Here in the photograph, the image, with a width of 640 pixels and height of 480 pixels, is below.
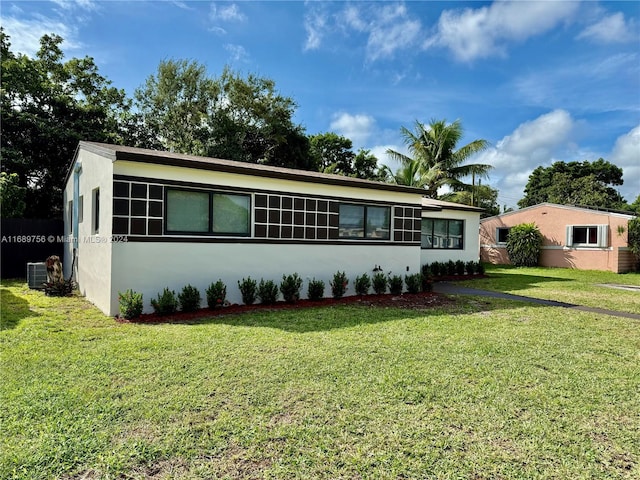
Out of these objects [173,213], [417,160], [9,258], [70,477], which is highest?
[417,160]

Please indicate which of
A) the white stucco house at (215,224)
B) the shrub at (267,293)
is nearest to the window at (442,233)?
the white stucco house at (215,224)

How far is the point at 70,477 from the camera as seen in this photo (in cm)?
251

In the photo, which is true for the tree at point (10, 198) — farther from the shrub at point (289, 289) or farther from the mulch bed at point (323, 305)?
the shrub at point (289, 289)

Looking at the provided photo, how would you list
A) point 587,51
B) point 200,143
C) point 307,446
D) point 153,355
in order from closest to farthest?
point 307,446 < point 153,355 < point 587,51 < point 200,143

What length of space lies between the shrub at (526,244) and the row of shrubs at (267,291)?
12.5 m

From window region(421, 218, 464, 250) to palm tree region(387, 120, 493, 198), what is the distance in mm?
5277

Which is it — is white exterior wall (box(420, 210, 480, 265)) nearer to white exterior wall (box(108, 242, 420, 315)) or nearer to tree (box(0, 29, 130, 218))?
white exterior wall (box(108, 242, 420, 315))

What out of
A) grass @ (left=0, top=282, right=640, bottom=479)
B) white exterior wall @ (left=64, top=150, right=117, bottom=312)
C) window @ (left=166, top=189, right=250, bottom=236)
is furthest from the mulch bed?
window @ (left=166, top=189, right=250, bottom=236)

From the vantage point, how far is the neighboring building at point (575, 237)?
19109 mm

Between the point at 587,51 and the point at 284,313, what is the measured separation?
1229 cm

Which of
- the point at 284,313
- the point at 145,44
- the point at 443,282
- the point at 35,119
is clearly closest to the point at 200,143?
the point at 35,119

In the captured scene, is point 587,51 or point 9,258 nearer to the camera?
point 587,51

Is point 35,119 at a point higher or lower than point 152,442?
higher

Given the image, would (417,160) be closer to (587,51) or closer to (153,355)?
(587,51)
